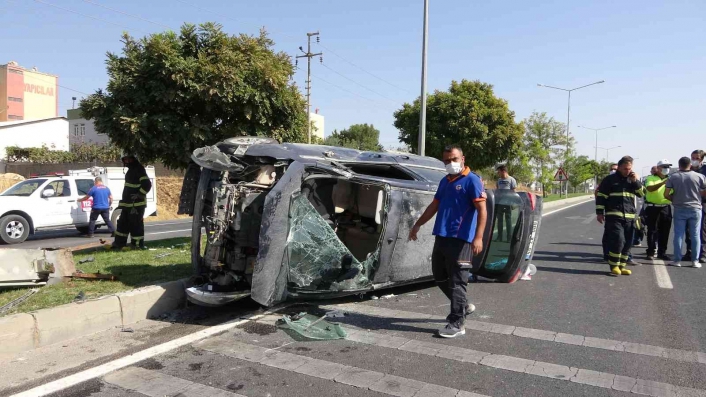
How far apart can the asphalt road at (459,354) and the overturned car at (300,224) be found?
1.31 feet

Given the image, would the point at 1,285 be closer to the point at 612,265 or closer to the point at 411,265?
the point at 411,265

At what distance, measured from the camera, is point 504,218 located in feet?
22.4

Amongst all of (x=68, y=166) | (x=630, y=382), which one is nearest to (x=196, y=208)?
(x=630, y=382)

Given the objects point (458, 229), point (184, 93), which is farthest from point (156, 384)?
point (184, 93)

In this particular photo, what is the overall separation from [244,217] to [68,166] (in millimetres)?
25692

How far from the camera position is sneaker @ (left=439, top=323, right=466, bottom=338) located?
4801mm

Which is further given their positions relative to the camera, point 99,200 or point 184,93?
point 99,200

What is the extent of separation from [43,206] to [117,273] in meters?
8.40

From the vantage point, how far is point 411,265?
611 centimetres

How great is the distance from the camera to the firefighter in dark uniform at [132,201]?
8.70 meters

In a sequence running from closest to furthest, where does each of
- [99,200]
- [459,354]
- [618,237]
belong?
[459,354] → [618,237] → [99,200]

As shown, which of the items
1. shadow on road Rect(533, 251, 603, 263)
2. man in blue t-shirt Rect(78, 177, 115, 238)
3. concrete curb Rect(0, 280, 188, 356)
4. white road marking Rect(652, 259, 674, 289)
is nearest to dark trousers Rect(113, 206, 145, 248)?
concrete curb Rect(0, 280, 188, 356)

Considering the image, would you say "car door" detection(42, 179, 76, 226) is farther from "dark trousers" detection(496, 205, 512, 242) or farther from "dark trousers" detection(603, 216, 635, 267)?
"dark trousers" detection(603, 216, 635, 267)

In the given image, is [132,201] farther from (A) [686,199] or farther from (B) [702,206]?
(B) [702,206]
